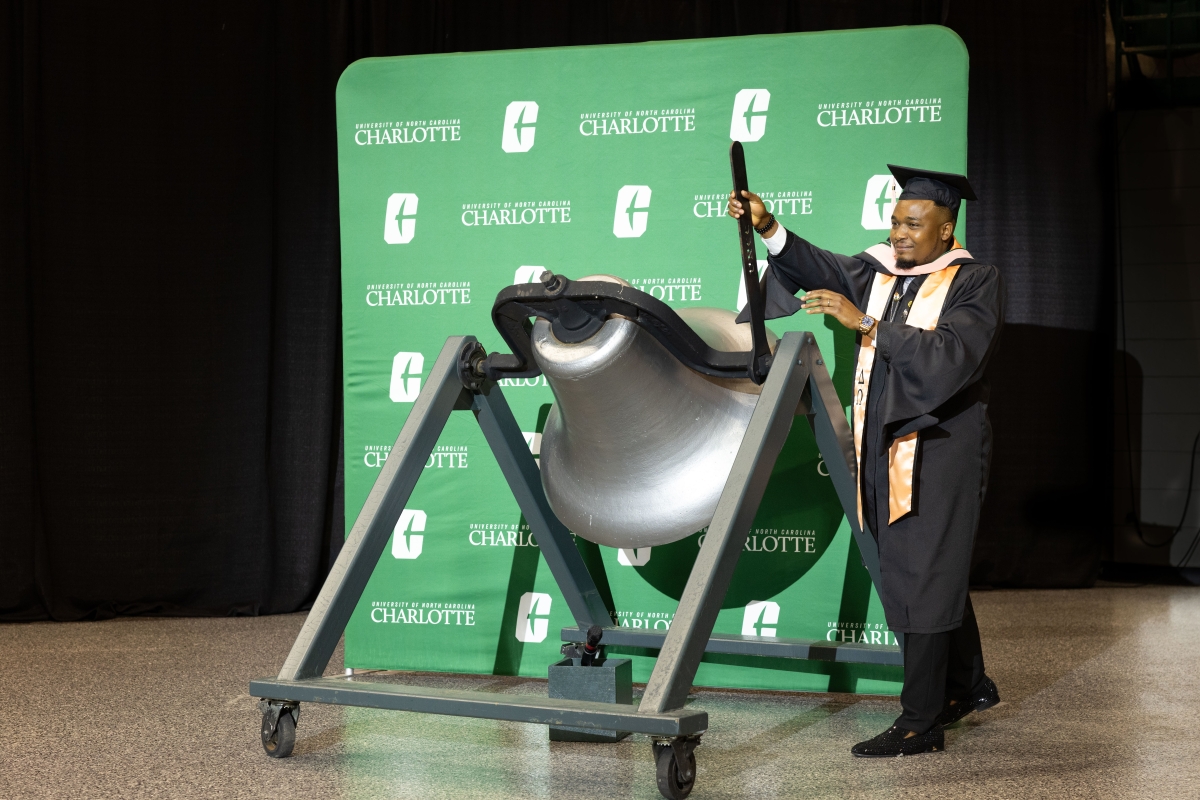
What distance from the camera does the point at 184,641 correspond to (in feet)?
12.5

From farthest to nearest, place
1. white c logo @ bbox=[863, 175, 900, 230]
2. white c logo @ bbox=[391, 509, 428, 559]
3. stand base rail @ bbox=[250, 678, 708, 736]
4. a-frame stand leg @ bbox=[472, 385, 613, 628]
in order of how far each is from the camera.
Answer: white c logo @ bbox=[391, 509, 428, 559] < white c logo @ bbox=[863, 175, 900, 230] < a-frame stand leg @ bbox=[472, 385, 613, 628] < stand base rail @ bbox=[250, 678, 708, 736]

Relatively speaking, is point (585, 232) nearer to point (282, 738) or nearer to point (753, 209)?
point (753, 209)

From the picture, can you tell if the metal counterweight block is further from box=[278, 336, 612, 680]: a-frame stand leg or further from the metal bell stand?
box=[278, 336, 612, 680]: a-frame stand leg

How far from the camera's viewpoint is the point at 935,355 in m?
2.25

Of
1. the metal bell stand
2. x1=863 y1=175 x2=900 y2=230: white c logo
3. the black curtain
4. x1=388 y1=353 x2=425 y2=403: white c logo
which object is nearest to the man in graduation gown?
the metal bell stand

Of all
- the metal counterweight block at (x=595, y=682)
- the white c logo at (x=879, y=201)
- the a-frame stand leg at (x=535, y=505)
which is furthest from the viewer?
the white c logo at (x=879, y=201)

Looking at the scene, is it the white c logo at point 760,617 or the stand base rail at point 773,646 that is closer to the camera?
the stand base rail at point 773,646

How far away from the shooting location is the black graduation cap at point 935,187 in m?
2.43

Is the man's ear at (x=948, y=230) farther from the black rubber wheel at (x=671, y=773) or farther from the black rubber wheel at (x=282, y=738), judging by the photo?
the black rubber wheel at (x=282, y=738)

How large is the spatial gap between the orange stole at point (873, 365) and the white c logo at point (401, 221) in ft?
4.32

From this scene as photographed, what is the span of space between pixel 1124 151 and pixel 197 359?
4097mm

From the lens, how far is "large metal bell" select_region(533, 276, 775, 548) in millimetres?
2223

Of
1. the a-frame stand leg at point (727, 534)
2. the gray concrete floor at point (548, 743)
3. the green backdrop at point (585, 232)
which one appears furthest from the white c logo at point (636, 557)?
the a-frame stand leg at point (727, 534)

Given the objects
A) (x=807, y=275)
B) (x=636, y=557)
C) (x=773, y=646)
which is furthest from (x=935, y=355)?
(x=636, y=557)
